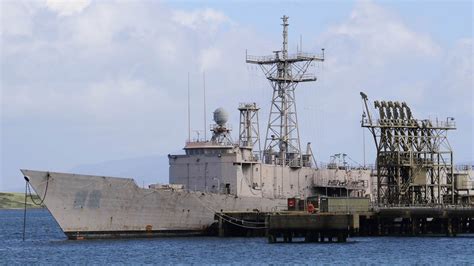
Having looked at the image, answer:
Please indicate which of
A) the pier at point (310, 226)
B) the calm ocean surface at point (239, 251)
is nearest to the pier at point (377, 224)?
the pier at point (310, 226)

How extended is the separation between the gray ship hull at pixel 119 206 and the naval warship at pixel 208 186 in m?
0.06

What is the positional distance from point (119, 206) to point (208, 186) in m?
9.22

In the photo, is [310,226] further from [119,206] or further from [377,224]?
[119,206]

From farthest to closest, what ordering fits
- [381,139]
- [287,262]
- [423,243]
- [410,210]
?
[381,139]
[410,210]
[423,243]
[287,262]

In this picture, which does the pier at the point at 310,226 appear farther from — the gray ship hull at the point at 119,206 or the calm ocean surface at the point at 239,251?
the gray ship hull at the point at 119,206

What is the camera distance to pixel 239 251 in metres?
64.1

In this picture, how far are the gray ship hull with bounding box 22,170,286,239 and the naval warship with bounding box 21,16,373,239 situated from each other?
0.20ft

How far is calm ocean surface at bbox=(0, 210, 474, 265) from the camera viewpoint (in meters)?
58.2

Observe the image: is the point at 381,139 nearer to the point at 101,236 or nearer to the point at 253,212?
the point at 253,212

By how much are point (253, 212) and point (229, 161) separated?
4.32 meters

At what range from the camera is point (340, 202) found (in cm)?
7319

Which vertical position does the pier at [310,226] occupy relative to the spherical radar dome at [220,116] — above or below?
below

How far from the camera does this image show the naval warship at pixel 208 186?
6812 cm

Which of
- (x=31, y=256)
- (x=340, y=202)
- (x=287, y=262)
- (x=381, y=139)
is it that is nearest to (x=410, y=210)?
(x=340, y=202)
